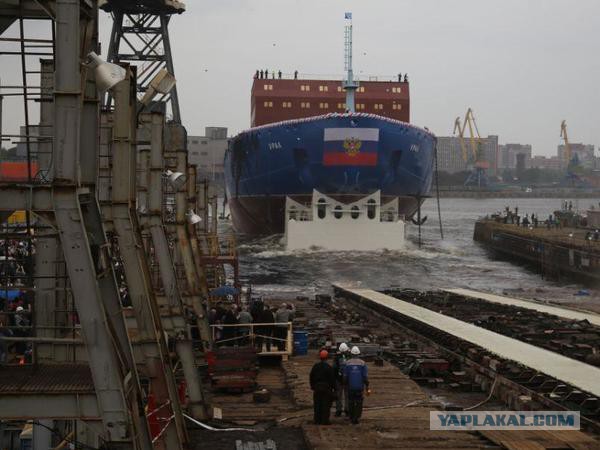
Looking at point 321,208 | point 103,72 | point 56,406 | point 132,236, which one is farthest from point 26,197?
point 321,208

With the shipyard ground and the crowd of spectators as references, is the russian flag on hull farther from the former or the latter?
the shipyard ground

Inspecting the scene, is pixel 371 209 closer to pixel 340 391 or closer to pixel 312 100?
pixel 312 100

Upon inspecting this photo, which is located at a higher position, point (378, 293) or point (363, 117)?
point (363, 117)

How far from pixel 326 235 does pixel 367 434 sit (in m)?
44.5

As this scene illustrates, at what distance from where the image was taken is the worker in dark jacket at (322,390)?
1019 cm

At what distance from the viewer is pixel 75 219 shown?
5.97 meters

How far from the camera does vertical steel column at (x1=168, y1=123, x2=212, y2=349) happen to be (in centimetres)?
1461

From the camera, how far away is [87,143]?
636 centimetres

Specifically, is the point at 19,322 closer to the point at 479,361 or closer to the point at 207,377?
the point at 207,377

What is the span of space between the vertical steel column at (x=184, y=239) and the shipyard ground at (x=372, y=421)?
1.35 m

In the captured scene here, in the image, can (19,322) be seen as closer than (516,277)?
Yes

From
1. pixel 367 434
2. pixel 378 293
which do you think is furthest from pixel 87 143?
pixel 378 293

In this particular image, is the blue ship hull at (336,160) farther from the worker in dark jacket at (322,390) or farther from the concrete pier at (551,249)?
the worker in dark jacket at (322,390)

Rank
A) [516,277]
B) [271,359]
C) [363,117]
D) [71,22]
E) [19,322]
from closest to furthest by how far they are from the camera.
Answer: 1. [71,22]
2. [19,322]
3. [271,359]
4. [516,277]
5. [363,117]
